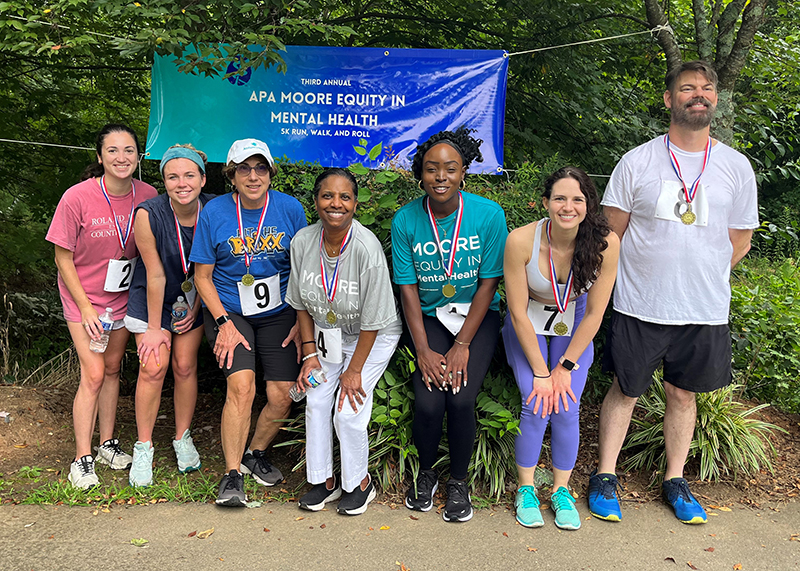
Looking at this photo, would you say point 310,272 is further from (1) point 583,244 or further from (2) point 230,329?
(1) point 583,244

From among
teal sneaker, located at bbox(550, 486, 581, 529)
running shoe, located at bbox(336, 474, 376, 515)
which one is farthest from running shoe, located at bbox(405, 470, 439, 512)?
teal sneaker, located at bbox(550, 486, 581, 529)

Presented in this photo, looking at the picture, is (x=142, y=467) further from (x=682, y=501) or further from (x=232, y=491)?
(x=682, y=501)

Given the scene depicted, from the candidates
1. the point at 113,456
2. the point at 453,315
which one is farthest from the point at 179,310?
the point at 453,315

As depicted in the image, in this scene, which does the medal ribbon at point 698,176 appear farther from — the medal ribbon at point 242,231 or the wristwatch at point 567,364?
the medal ribbon at point 242,231

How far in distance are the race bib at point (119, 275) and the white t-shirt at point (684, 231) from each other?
278cm

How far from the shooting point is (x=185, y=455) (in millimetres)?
3768

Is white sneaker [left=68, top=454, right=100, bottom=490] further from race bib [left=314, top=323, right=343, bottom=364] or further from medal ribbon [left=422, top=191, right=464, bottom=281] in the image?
medal ribbon [left=422, top=191, right=464, bottom=281]

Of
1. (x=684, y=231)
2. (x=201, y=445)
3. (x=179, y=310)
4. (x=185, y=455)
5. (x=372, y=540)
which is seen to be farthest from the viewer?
(x=201, y=445)

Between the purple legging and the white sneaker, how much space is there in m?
2.35

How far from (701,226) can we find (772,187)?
12.8 m

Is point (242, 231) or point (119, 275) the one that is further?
point (119, 275)

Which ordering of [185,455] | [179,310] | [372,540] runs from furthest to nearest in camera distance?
[185,455] < [179,310] < [372,540]

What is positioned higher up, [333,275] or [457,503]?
[333,275]

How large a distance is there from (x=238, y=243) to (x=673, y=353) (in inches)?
94.5
